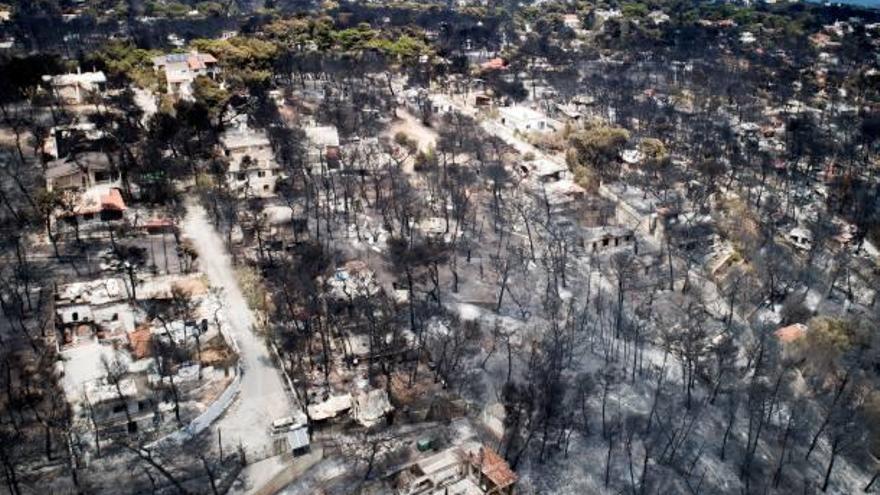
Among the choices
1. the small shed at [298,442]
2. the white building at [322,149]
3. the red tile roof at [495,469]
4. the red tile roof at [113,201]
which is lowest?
the red tile roof at [495,469]

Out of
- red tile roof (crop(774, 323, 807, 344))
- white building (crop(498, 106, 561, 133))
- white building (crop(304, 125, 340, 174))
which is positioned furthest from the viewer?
white building (crop(498, 106, 561, 133))

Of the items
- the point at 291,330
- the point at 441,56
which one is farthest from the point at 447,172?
the point at 441,56

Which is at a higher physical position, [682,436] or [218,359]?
[218,359]

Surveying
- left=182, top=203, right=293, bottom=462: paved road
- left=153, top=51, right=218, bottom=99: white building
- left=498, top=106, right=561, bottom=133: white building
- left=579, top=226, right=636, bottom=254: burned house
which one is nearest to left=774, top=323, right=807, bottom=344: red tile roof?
left=579, top=226, right=636, bottom=254: burned house

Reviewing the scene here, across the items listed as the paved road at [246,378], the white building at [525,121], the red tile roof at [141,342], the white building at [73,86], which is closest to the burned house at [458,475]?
the paved road at [246,378]

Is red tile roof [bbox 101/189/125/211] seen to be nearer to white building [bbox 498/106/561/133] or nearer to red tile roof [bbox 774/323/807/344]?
white building [bbox 498/106/561/133]

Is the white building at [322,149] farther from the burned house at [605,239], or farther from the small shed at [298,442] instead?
the small shed at [298,442]

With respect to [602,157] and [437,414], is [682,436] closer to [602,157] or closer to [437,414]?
[437,414]

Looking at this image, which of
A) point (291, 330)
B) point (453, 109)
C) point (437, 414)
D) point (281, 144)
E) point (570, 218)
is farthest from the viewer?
point (453, 109)
